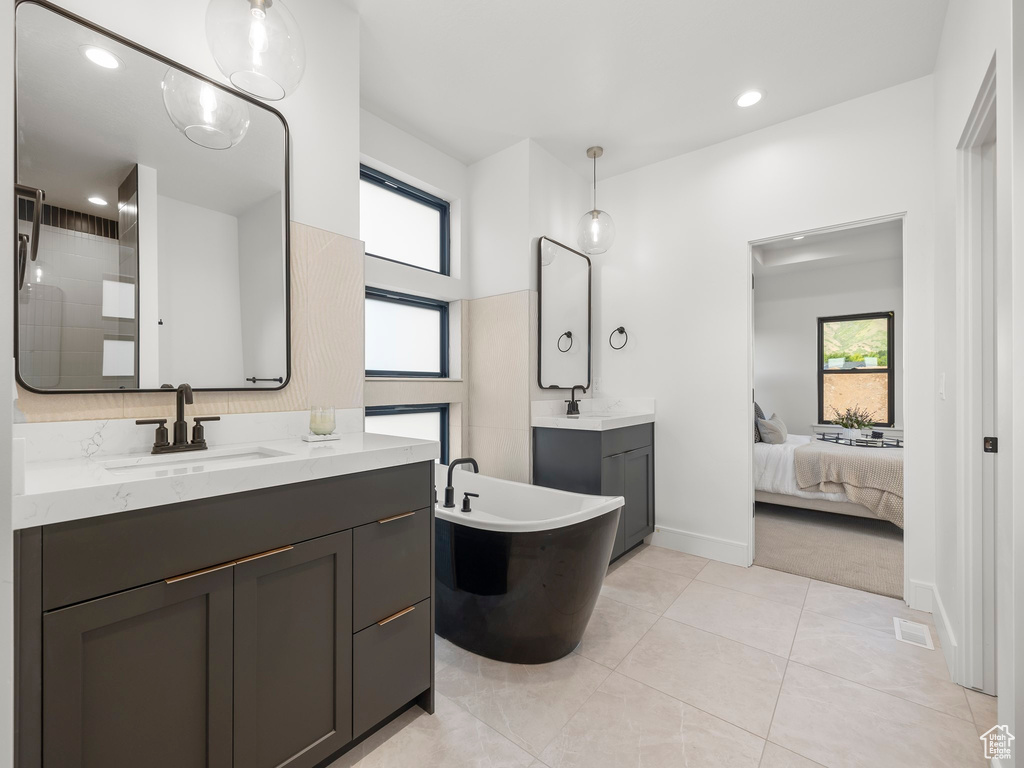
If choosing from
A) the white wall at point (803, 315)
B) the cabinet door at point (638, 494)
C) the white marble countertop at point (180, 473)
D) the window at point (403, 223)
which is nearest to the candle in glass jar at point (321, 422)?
the white marble countertop at point (180, 473)

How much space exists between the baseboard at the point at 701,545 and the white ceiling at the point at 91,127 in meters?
3.20

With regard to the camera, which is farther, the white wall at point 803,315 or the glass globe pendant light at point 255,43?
the white wall at point 803,315

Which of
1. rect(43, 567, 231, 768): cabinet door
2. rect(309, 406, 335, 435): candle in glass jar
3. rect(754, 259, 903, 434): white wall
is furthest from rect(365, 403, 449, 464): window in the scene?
rect(754, 259, 903, 434): white wall

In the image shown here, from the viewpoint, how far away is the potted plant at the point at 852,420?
5016mm

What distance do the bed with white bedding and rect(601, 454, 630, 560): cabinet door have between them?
1.79 metres

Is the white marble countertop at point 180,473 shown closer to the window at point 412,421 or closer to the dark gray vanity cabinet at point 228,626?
the dark gray vanity cabinet at point 228,626

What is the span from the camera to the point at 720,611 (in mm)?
2389

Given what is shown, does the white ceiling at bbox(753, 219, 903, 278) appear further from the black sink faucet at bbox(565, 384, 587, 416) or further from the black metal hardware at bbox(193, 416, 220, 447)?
the black metal hardware at bbox(193, 416, 220, 447)

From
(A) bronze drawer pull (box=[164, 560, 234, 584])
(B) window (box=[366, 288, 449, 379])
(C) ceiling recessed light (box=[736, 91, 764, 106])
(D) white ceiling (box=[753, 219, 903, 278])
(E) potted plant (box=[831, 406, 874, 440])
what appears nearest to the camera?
(A) bronze drawer pull (box=[164, 560, 234, 584])

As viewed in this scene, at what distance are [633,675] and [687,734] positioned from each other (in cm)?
33

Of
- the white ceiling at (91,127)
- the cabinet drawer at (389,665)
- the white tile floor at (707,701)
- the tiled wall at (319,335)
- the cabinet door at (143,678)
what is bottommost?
the white tile floor at (707,701)

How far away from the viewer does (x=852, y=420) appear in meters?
5.24

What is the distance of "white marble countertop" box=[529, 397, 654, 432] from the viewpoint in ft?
9.29

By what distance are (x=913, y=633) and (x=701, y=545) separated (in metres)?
1.14
